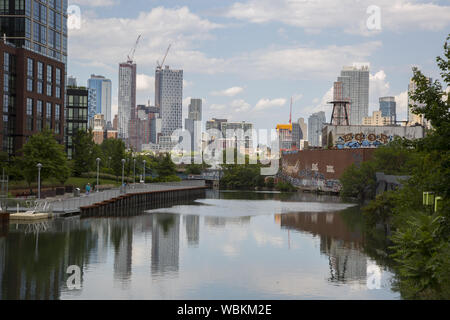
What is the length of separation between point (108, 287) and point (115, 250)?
43.0ft

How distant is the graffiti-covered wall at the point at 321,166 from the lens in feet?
390

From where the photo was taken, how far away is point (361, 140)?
433ft

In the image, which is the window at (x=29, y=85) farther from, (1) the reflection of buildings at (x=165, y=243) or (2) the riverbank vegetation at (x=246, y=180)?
(2) the riverbank vegetation at (x=246, y=180)

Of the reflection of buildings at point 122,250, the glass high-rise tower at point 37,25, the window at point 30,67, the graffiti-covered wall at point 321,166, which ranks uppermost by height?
the glass high-rise tower at point 37,25

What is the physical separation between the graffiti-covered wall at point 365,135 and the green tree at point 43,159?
72.0m

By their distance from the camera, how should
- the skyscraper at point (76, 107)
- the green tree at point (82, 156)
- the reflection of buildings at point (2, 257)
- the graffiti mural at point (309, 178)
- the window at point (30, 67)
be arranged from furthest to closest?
the skyscraper at point (76, 107) < the graffiti mural at point (309, 178) < the green tree at point (82, 156) < the window at point (30, 67) < the reflection of buildings at point (2, 257)

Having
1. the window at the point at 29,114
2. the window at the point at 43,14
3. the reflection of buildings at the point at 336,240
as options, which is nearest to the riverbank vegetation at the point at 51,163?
the window at the point at 29,114

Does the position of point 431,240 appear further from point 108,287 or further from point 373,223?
point 373,223

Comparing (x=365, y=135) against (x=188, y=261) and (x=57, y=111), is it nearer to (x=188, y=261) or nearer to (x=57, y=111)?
(x=57, y=111)

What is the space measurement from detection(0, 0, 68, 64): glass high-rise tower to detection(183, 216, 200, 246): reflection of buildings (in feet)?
150

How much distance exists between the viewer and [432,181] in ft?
94.1

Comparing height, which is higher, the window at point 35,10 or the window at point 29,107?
the window at point 35,10

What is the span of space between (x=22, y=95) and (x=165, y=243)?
57.0m

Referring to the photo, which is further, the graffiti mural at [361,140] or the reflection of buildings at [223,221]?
the graffiti mural at [361,140]
